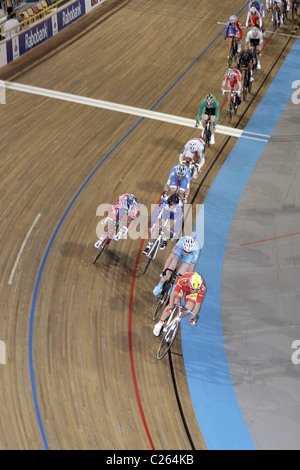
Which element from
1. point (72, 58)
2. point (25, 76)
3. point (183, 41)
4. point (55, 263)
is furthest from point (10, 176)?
point (183, 41)

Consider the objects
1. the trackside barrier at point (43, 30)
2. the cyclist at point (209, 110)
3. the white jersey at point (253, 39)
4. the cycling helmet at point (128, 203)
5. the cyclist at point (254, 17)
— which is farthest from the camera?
the cyclist at point (254, 17)

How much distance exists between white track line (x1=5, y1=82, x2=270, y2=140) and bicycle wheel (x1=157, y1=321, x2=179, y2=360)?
7.37m

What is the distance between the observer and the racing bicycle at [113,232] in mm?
10969

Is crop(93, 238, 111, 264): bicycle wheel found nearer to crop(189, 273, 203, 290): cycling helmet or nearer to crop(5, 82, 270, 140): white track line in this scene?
crop(189, 273, 203, 290): cycling helmet

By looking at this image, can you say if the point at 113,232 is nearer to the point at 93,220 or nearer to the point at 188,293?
the point at 93,220

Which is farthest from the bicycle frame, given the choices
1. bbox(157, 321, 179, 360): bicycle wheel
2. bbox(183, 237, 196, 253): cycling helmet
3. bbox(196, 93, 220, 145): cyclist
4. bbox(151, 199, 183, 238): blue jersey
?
bbox(196, 93, 220, 145): cyclist

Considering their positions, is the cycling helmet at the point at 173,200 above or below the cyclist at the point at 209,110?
below

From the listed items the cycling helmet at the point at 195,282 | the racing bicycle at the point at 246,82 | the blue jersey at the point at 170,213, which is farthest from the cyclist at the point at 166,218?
the racing bicycle at the point at 246,82

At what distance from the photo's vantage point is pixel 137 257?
11609mm

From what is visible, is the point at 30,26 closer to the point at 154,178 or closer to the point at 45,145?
the point at 45,145

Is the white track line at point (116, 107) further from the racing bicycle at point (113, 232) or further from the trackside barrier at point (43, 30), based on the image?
the racing bicycle at point (113, 232)

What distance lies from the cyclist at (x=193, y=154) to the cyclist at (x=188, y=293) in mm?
3878

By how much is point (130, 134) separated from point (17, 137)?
9.22ft

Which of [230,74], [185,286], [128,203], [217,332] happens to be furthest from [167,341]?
[230,74]
